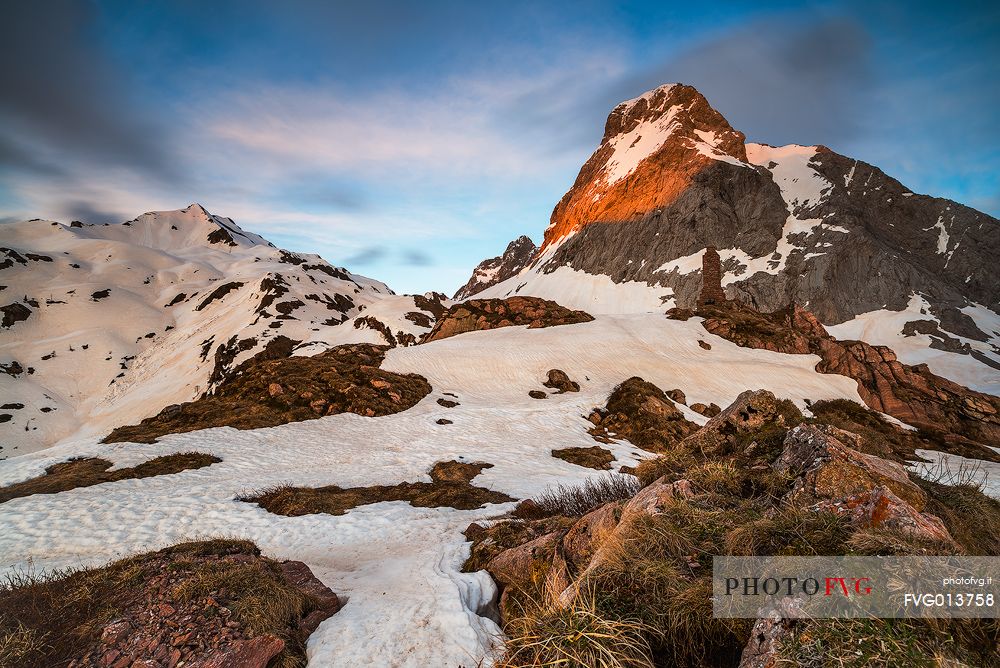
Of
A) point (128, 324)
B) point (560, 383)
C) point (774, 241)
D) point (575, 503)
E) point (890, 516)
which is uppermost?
point (774, 241)

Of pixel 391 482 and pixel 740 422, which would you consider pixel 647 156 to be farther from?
pixel 740 422

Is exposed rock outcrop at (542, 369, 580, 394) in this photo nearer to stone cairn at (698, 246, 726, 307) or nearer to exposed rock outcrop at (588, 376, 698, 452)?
exposed rock outcrop at (588, 376, 698, 452)

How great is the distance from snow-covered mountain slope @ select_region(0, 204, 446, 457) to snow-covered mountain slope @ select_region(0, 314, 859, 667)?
42.8 metres

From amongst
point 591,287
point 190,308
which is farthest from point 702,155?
point 190,308

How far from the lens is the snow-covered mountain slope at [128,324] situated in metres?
56.9

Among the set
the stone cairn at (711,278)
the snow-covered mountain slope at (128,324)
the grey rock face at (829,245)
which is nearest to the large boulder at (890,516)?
the stone cairn at (711,278)

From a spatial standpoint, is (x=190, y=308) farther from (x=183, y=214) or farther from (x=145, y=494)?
(x=183, y=214)

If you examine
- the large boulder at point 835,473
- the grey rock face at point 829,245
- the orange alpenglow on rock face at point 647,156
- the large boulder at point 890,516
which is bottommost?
the large boulder at point 890,516

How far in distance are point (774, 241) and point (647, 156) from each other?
43.7 metres

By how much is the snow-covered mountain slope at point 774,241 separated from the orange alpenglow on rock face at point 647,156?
1.60 ft

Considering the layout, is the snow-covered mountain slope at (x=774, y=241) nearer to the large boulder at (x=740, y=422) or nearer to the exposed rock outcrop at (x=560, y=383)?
the exposed rock outcrop at (x=560, y=383)

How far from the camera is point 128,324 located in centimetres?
8550

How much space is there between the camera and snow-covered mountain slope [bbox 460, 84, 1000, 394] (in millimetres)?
67125

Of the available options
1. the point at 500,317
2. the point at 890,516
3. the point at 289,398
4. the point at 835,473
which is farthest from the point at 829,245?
the point at 890,516
